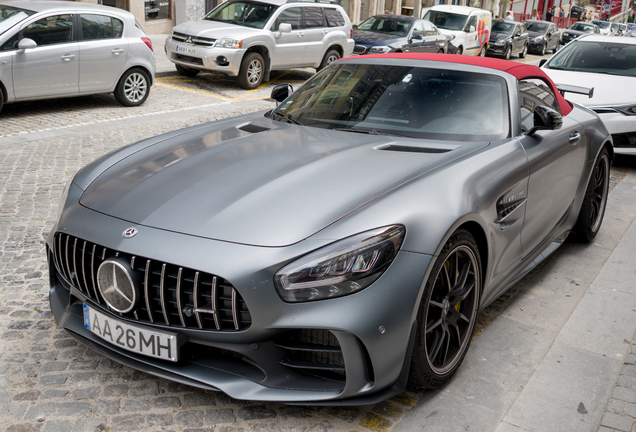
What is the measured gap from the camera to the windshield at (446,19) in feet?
68.3

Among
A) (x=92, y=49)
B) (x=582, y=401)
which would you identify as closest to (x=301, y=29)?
(x=92, y=49)

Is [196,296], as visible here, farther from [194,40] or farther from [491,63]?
[194,40]

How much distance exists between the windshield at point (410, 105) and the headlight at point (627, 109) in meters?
4.89

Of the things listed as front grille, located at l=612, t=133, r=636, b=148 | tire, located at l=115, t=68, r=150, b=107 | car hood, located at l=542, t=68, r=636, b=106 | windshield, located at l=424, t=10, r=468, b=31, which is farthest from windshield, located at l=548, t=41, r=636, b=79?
windshield, located at l=424, t=10, r=468, b=31

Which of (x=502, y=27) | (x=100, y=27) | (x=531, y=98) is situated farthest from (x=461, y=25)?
(x=531, y=98)

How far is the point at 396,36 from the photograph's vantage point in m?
16.4

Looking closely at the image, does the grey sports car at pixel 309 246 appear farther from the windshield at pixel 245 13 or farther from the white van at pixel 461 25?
the white van at pixel 461 25

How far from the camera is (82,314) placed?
3049 mm

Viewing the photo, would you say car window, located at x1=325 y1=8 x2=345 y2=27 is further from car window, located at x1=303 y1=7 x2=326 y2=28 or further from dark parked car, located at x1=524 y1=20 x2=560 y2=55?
dark parked car, located at x1=524 y1=20 x2=560 y2=55

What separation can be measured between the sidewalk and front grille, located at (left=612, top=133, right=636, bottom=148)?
3658 millimetres

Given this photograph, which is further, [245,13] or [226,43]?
[245,13]

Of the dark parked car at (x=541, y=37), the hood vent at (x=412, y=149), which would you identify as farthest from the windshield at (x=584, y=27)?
the hood vent at (x=412, y=149)

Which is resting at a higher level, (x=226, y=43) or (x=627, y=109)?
(x=226, y=43)

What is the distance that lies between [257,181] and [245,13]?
11.4 m
